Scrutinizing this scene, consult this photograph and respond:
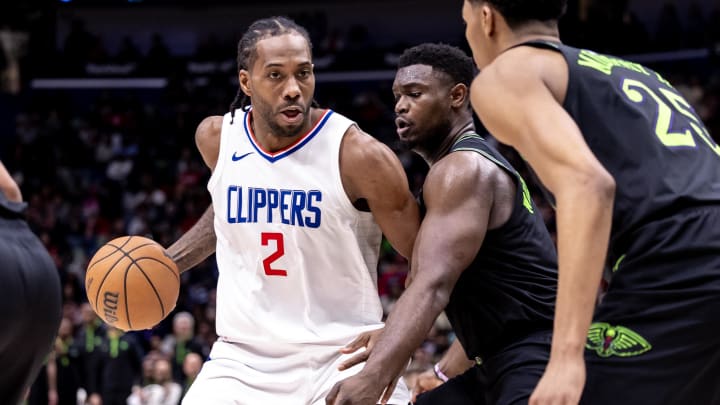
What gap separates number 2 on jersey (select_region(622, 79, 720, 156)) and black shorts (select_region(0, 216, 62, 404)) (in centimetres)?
166

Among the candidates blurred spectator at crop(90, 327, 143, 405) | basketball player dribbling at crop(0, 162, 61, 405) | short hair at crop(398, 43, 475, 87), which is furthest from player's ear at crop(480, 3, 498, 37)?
blurred spectator at crop(90, 327, 143, 405)

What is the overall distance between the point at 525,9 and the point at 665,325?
A: 0.96 meters

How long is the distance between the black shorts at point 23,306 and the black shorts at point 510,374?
1454 mm

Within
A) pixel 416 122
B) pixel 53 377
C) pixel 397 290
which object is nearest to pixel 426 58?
pixel 416 122

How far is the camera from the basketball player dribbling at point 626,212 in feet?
7.40

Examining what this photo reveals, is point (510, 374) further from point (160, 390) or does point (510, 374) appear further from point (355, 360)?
point (160, 390)

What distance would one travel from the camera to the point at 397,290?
40.8 ft

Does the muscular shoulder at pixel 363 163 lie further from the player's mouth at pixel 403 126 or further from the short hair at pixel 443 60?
the short hair at pixel 443 60

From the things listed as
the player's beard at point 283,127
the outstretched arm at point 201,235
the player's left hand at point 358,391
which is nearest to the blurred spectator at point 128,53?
the outstretched arm at point 201,235

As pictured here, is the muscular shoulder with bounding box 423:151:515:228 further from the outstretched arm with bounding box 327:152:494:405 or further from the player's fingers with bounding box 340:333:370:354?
the player's fingers with bounding box 340:333:370:354

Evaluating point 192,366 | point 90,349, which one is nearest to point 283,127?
point 192,366

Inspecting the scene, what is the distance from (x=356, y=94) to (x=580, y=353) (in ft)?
54.6

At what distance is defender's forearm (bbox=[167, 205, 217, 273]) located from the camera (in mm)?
4242

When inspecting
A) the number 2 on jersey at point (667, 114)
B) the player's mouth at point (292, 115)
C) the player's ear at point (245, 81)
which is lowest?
the player's mouth at point (292, 115)
